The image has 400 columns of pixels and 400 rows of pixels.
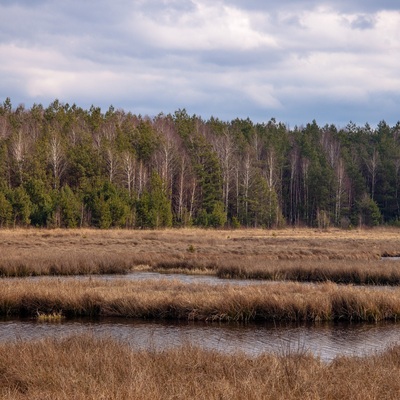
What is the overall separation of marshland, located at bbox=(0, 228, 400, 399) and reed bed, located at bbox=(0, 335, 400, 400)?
0.08 ft

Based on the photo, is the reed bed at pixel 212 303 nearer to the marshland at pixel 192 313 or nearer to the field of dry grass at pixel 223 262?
the marshland at pixel 192 313

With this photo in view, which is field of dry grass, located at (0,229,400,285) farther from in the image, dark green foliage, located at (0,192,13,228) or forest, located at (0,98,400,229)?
forest, located at (0,98,400,229)

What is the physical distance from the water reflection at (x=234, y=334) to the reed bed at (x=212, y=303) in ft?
2.14

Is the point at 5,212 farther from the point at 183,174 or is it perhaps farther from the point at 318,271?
the point at 318,271

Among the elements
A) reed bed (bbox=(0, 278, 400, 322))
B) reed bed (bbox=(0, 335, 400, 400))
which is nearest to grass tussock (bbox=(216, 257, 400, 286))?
reed bed (bbox=(0, 278, 400, 322))

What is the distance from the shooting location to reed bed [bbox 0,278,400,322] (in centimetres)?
1864

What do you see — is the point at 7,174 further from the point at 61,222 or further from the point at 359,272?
the point at 359,272

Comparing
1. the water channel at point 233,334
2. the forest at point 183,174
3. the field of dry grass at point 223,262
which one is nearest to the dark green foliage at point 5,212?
the forest at point 183,174

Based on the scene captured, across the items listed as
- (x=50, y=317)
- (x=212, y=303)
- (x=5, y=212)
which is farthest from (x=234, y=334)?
(x=5, y=212)

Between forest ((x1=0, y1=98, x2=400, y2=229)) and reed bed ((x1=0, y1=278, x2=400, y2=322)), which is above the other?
forest ((x1=0, y1=98, x2=400, y2=229))

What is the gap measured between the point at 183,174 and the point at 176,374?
71.0 meters

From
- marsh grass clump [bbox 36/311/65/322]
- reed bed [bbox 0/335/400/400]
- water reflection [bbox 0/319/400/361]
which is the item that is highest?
reed bed [bbox 0/335/400/400]

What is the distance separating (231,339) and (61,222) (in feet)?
166

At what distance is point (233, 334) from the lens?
1672 centimetres
